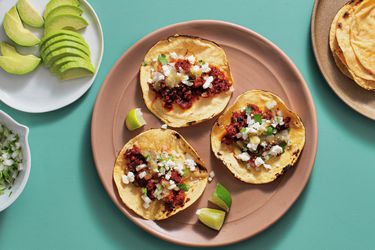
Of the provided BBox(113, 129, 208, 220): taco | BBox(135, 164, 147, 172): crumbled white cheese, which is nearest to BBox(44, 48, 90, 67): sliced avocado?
BBox(113, 129, 208, 220): taco

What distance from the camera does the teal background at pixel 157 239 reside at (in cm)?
336

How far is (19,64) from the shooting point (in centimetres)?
329

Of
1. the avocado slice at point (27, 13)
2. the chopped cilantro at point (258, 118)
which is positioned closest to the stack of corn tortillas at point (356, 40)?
the chopped cilantro at point (258, 118)

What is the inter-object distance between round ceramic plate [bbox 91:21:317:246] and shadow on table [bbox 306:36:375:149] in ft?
0.66

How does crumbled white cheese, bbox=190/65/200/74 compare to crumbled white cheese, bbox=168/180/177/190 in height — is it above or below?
above

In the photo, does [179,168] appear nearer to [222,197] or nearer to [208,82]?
[222,197]

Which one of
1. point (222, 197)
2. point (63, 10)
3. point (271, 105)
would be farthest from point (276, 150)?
point (63, 10)

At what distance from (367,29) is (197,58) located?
44.6 inches

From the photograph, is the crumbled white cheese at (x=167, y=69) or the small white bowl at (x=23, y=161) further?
the crumbled white cheese at (x=167, y=69)

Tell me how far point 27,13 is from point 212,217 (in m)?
1.80

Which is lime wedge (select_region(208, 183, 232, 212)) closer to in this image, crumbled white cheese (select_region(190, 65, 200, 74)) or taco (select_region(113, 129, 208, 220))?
taco (select_region(113, 129, 208, 220))

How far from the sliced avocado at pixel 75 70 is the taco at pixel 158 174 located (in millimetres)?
556

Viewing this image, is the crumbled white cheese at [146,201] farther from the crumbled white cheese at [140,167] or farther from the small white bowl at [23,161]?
the small white bowl at [23,161]

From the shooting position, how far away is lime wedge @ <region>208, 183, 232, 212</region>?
3166 mm
